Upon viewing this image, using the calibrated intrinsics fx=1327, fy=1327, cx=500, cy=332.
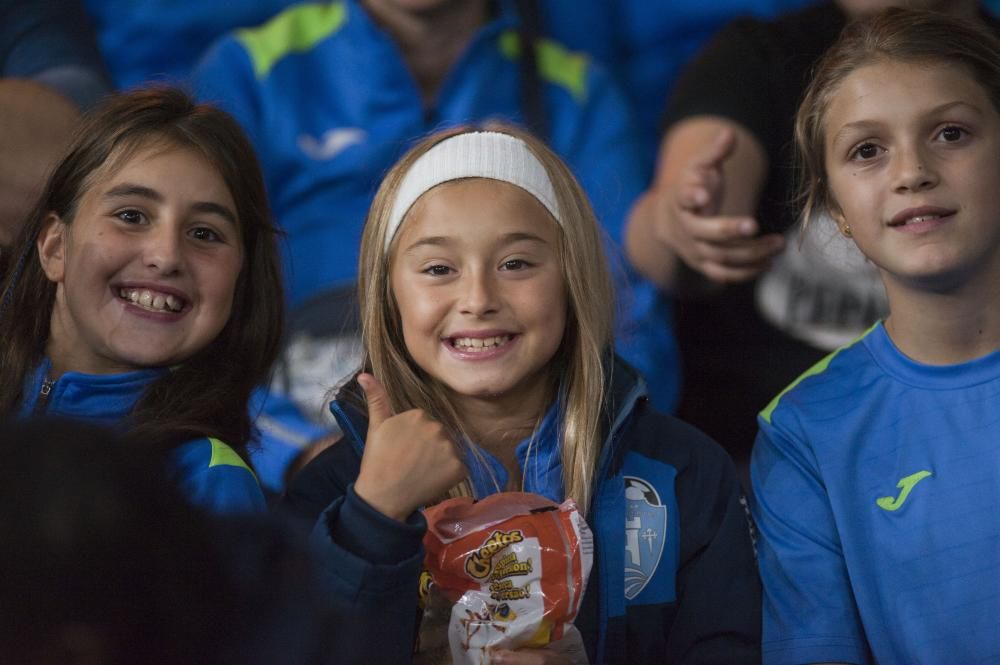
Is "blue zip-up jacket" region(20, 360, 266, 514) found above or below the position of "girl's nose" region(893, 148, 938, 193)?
below

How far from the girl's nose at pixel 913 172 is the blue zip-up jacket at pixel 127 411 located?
0.90 meters

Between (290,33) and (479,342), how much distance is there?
3.65ft

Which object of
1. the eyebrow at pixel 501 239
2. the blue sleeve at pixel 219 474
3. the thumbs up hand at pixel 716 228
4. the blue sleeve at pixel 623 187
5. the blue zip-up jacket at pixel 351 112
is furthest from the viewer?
the blue zip-up jacket at pixel 351 112

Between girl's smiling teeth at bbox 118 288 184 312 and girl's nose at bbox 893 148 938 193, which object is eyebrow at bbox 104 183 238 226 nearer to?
girl's smiling teeth at bbox 118 288 184 312

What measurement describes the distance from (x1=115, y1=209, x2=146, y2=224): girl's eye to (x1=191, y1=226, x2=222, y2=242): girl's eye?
0.07 m

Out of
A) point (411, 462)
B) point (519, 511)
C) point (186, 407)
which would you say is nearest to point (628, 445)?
point (519, 511)

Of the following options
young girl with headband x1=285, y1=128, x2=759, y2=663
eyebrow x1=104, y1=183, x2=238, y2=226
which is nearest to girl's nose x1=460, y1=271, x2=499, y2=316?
young girl with headband x1=285, y1=128, x2=759, y2=663

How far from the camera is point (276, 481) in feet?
7.17

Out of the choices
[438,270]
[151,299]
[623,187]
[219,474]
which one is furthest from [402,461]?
[623,187]

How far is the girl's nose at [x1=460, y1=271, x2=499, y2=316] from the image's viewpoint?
170 centimetres

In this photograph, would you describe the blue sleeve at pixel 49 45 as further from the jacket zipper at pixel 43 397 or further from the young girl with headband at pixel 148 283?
the jacket zipper at pixel 43 397

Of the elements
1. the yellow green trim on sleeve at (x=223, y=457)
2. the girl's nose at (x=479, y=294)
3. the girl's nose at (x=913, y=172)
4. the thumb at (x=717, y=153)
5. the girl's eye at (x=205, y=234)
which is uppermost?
the thumb at (x=717, y=153)

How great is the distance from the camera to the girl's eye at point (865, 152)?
1.77 metres

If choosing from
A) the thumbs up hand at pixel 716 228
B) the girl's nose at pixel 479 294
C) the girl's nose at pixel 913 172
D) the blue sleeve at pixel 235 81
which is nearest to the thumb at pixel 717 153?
the thumbs up hand at pixel 716 228
